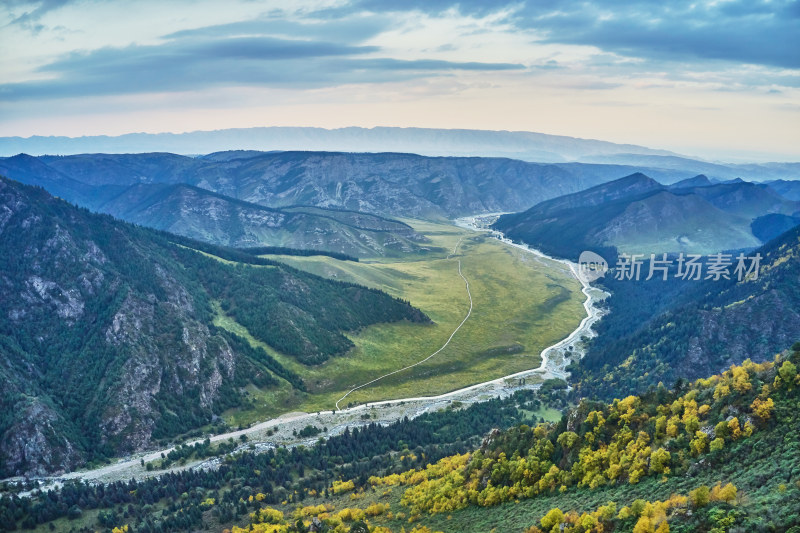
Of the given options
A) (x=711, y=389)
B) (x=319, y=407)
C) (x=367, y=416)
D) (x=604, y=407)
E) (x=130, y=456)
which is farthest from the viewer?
(x=319, y=407)

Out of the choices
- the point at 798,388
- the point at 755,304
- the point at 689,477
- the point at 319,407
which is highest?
the point at 798,388

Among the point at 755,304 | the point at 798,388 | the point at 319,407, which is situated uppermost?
the point at 798,388

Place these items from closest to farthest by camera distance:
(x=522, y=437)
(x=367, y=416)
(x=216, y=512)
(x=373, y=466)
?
1. (x=522, y=437)
2. (x=216, y=512)
3. (x=373, y=466)
4. (x=367, y=416)

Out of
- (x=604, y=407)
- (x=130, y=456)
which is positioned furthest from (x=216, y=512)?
(x=604, y=407)

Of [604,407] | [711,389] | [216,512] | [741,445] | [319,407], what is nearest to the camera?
[741,445]

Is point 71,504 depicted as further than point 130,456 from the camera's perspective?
No

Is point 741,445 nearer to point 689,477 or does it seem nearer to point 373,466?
point 689,477

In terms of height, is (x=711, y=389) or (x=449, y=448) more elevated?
(x=711, y=389)

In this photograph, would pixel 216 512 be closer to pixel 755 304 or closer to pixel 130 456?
pixel 130 456

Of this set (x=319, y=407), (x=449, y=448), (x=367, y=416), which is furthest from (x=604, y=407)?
(x=319, y=407)
